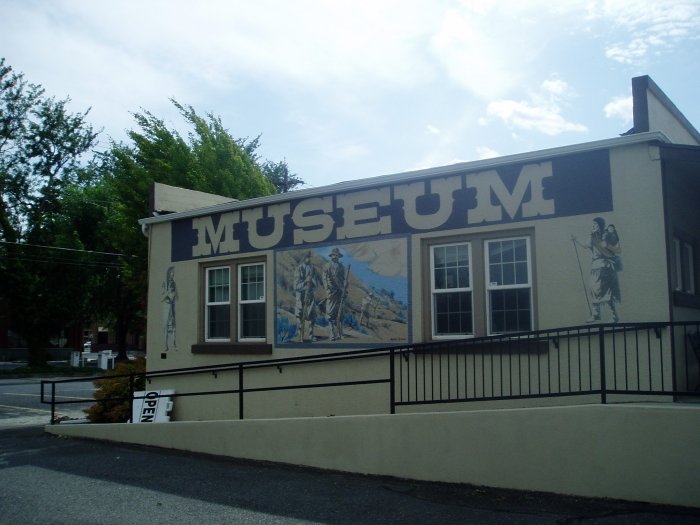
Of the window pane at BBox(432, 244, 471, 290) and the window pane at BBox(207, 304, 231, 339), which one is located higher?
the window pane at BBox(432, 244, 471, 290)

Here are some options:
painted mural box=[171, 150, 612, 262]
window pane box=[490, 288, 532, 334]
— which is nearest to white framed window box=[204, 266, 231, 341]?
painted mural box=[171, 150, 612, 262]

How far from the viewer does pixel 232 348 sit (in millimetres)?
12008

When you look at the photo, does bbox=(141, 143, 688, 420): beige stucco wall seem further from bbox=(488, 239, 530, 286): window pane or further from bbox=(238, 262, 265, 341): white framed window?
bbox=(238, 262, 265, 341): white framed window

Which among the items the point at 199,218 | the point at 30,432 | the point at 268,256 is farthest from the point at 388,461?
the point at 30,432

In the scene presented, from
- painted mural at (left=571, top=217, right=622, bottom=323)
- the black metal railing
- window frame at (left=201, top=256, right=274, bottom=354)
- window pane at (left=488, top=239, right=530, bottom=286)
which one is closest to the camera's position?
the black metal railing

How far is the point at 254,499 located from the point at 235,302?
554 centimetres

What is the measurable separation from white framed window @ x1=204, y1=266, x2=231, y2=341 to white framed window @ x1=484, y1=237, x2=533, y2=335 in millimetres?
5247

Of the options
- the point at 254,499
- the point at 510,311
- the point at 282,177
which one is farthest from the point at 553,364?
the point at 282,177

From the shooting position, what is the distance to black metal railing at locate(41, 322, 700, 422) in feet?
24.2

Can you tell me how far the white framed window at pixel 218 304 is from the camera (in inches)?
A: 495

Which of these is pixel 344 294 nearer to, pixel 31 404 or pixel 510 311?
pixel 510 311

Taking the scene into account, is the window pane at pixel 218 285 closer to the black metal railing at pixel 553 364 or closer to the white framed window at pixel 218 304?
the white framed window at pixel 218 304

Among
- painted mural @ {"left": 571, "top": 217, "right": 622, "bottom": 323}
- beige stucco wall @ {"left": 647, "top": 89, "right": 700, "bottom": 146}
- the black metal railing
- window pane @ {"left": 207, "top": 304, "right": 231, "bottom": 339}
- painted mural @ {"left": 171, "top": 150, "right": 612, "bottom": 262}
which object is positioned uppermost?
beige stucco wall @ {"left": 647, "top": 89, "right": 700, "bottom": 146}

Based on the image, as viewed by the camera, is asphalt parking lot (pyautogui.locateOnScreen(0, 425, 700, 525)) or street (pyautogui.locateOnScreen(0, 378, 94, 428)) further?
street (pyautogui.locateOnScreen(0, 378, 94, 428))
